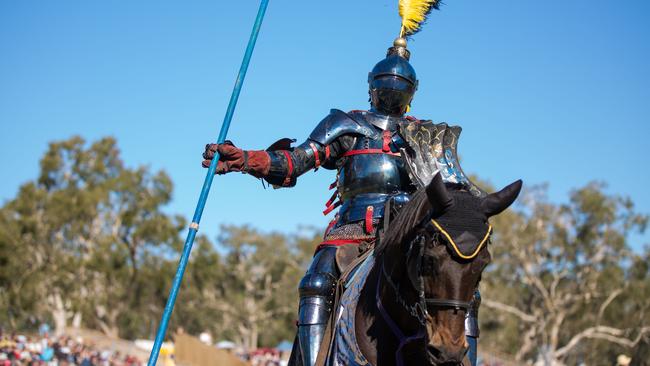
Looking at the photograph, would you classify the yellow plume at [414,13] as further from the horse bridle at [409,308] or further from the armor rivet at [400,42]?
the horse bridle at [409,308]

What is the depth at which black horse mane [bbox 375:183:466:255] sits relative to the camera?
170 inches

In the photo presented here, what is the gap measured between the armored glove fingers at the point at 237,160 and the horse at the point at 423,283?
1.41 meters

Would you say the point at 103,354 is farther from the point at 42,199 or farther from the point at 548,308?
the point at 548,308

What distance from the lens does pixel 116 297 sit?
46312 mm

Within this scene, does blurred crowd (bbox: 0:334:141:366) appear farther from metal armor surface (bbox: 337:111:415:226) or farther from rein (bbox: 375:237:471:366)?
rein (bbox: 375:237:471:366)

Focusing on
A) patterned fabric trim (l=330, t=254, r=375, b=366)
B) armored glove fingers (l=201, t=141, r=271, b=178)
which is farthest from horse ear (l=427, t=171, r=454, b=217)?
armored glove fingers (l=201, t=141, r=271, b=178)

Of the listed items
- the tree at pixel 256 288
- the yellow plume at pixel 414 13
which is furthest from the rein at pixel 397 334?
the tree at pixel 256 288

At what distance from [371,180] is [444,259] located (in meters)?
2.24

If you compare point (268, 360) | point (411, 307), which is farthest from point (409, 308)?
point (268, 360)

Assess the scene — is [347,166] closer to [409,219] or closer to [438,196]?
[409,219]

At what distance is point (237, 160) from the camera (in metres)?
5.99

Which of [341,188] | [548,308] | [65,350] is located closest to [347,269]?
→ [341,188]

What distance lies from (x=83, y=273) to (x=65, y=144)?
25.6 ft

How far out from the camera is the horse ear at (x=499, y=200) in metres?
4.21
